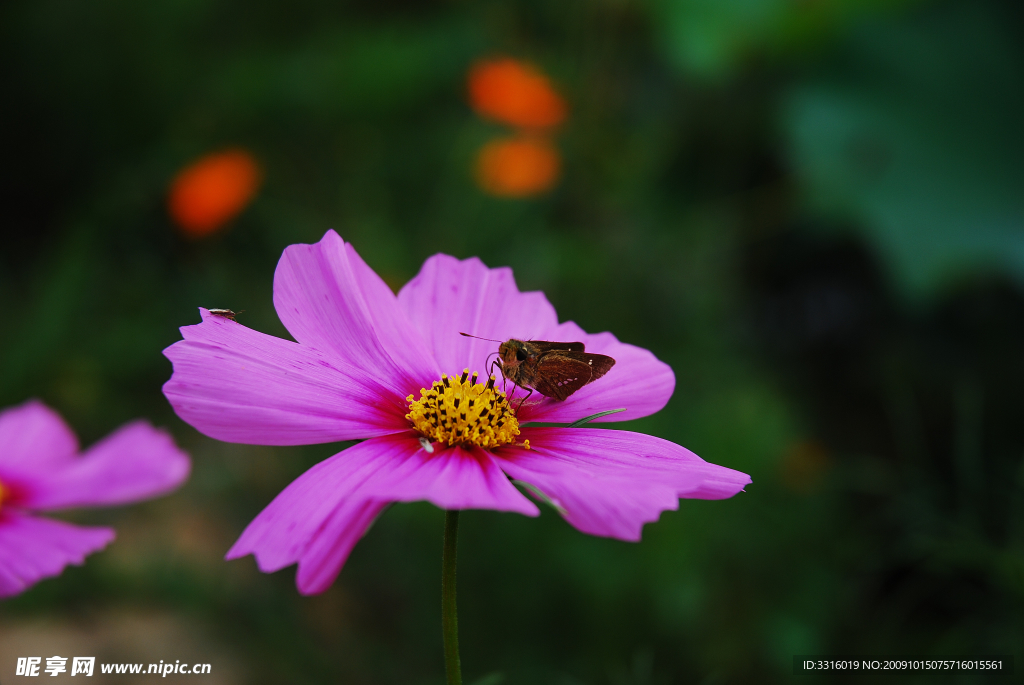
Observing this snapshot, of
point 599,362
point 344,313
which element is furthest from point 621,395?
point 344,313

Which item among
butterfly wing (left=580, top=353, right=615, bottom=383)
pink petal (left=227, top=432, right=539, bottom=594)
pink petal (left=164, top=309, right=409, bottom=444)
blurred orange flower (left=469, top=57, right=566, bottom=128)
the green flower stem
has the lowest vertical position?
the green flower stem

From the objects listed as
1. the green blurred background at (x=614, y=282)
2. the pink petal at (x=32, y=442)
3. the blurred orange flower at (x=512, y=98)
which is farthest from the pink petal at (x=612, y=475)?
the blurred orange flower at (x=512, y=98)

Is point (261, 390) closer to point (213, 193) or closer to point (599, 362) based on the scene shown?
point (599, 362)

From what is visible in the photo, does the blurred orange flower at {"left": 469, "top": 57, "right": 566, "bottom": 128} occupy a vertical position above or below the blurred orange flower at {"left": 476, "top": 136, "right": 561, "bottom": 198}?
above

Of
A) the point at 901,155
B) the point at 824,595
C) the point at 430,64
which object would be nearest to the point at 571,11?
the point at 430,64

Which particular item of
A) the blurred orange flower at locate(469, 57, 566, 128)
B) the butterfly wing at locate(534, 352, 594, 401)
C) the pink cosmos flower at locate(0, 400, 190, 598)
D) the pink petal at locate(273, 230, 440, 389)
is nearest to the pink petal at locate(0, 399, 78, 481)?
the pink cosmos flower at locate(0, 400, 190, 598)

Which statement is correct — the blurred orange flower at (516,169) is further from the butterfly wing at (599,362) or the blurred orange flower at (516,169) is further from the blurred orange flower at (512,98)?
the butterfly wing at (599,362)

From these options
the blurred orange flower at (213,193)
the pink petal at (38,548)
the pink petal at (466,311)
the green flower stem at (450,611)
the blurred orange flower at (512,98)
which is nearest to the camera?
the green flower stem at (450,611)

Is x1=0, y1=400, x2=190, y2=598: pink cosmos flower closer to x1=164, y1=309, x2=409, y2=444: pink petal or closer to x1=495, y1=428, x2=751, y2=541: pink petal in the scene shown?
x1=164, y1=309, x2=409, y2=444: pink petal
